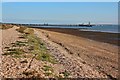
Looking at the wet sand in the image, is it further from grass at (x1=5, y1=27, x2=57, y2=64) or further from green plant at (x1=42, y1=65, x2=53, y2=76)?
green plant at (x1=42, y1=65, x2=53, y2=76)

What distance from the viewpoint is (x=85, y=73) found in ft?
41.7

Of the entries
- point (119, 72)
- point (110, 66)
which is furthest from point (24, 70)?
point (110, 66)

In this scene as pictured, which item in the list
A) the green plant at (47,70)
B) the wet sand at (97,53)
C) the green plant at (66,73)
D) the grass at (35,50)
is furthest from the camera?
the wet sand at (97,53)

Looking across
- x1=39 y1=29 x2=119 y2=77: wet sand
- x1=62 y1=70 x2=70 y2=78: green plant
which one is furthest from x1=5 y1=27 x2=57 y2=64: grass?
x1=62 y1=70 x2=70 y2=78: green plant

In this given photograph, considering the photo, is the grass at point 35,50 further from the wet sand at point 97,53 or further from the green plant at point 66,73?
the green plant at point 66,73

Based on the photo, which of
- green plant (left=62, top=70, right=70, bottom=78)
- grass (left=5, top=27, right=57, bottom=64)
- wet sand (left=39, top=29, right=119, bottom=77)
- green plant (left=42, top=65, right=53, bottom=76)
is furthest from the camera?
wet sand (left=39, top=29, right=119, bottom=77)

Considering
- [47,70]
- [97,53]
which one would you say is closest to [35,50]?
[47,70]

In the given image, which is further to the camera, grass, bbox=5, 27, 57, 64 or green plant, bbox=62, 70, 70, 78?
grass, bbox=5, 27, 57, 64

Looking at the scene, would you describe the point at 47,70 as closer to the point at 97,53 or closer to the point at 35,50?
the point at 35,50

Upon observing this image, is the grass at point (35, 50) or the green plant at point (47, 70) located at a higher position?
the grass at point (35, 50)

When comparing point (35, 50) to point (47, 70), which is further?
point (35, 50)

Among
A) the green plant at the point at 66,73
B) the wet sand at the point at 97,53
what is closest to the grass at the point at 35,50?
the wet sand at the point at 97,53

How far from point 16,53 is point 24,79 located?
590 cm

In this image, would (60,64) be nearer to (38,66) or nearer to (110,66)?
(38,66)
